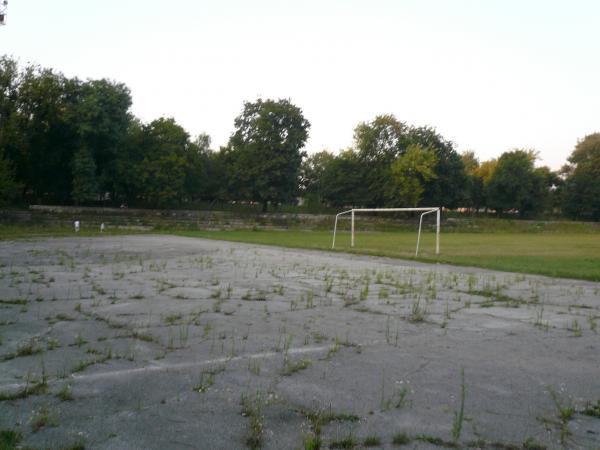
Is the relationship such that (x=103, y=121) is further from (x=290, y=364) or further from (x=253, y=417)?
(x=253, y=417)

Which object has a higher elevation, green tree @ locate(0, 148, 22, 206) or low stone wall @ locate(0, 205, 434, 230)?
green tree @ locate(0, 148, 22, 206)

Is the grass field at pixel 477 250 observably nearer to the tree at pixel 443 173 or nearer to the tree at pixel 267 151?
the tree at pixel 267 151

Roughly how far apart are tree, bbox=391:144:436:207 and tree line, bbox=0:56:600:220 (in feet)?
0.39

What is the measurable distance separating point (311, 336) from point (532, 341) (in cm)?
242

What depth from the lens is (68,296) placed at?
306 inches

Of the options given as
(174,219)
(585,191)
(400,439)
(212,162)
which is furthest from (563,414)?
(585,191)

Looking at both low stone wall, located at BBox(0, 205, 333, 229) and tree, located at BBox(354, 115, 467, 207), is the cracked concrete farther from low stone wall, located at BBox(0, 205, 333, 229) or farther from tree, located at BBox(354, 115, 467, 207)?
tree, located at BBox(354, 115, 467, 207)

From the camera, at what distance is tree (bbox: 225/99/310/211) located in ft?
178

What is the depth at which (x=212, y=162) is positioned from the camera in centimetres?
6662

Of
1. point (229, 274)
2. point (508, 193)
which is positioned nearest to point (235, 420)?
point (229, 274)

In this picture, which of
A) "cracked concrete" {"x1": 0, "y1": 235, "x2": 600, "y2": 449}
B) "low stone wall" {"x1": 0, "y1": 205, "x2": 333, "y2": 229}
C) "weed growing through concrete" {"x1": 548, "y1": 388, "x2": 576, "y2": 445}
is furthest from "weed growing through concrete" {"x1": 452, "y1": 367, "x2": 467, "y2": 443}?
"low stone wall" {"x1": 0, "y1": 205, "x2": 333, "y2": 229}

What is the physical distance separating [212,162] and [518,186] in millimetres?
45174

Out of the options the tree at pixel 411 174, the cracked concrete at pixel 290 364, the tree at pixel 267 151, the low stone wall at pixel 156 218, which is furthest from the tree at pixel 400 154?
the cracked concrete at pixel 290 364

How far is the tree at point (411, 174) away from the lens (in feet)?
187
